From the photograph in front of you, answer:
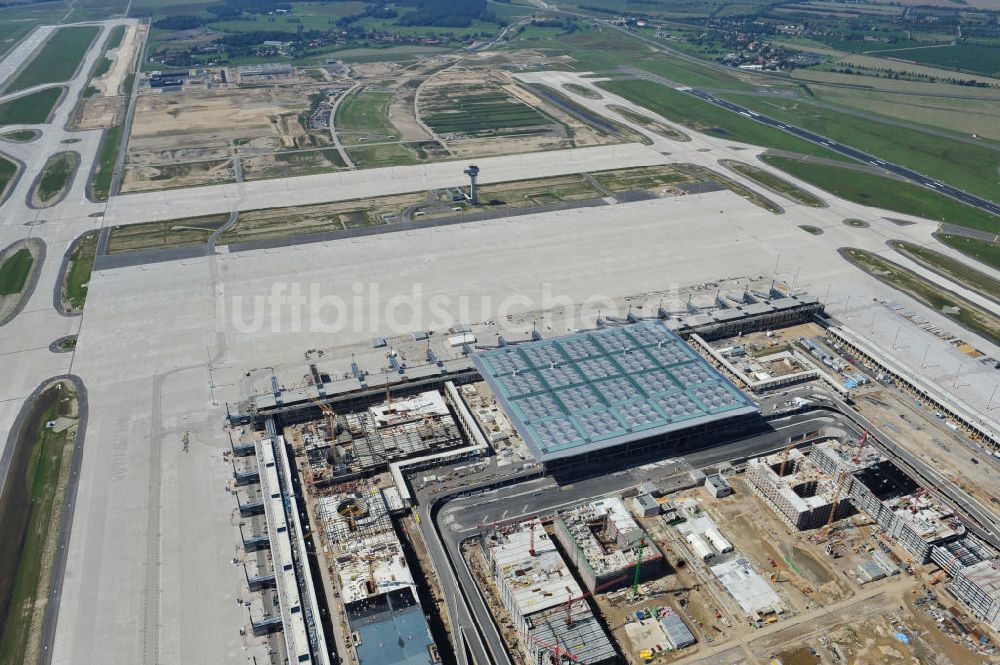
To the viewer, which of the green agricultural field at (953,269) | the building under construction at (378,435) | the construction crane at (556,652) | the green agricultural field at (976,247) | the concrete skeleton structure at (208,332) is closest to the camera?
the construction crane at (556,652)

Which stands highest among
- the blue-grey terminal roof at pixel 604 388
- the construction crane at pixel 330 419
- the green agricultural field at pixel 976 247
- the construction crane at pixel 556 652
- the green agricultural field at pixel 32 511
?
the green agricultural field at pixel 976 247

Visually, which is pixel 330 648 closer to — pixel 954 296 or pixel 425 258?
pixel 425 258

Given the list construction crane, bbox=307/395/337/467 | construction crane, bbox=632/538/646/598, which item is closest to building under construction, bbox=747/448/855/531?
construction crane, bbox=632/538/646/598

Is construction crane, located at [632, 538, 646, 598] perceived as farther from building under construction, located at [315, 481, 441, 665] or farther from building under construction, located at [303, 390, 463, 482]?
building under construction, located at [303, 390, 463, 482]

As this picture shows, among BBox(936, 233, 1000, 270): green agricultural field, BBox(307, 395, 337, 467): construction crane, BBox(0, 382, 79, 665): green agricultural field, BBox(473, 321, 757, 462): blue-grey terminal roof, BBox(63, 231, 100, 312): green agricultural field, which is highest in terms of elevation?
BBox(936, 233, 1000, 270): green agricultural field

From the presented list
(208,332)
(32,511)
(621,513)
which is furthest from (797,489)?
(208,332)

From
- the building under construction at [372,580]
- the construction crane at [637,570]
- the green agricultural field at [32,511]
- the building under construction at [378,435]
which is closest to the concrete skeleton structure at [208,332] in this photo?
the green agricultural field at [32,511]

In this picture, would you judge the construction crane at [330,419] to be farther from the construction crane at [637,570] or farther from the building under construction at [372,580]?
the construction crane at [637,570]
